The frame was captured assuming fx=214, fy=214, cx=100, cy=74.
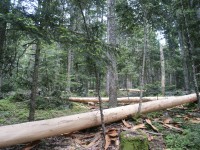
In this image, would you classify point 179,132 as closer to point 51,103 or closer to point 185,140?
point 185,140

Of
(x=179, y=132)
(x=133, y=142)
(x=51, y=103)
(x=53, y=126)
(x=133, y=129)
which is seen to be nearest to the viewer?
(x=133, y=142)

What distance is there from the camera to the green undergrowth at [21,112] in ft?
27.4

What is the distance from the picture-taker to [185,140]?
5.84 meters

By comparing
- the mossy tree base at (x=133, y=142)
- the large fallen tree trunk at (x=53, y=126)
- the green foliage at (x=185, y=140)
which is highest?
the large fallen tree trunk at (x=53, y=126)

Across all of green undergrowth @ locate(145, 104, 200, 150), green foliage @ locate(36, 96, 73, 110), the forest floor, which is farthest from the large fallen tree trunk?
green foliage @ locate(36, 96, 73, 110)

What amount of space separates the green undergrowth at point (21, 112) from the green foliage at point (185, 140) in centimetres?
482

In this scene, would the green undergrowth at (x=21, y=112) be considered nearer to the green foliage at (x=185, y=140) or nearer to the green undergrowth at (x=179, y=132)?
the green undergrowth at (x=179, y=132)

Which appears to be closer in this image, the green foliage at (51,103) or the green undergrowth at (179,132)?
the green undergrowth at (179,132)

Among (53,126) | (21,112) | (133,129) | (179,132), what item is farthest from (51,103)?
(179,132)

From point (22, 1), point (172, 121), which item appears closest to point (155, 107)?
point (172, 121)

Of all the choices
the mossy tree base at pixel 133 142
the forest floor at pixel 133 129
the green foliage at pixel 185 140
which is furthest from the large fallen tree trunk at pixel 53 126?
the green foliage at pixel 185 140

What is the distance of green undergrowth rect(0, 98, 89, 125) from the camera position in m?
8.36

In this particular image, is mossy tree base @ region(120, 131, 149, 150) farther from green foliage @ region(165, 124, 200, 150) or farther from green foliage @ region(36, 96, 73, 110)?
green foliage @ region(36, 96, 73, 110)

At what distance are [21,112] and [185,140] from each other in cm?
673
